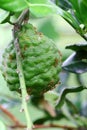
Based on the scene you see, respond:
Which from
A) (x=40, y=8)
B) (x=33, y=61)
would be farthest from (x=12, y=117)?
(x=40, y=8)

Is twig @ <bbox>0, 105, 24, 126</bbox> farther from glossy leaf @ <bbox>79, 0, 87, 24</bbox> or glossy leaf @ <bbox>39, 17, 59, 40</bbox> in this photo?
glossy leaf @ <bbox>79, 0, 87, 24</bbox>

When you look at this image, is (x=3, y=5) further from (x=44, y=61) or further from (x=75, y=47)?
(x=75, y=47)

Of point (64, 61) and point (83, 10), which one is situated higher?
point (83, 10)

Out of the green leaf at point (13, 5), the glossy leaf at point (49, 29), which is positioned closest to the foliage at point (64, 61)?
the green leaf at point (13, 5)

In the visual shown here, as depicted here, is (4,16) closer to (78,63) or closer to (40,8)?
(40,8)

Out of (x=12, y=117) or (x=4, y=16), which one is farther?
(x=12, y=117)

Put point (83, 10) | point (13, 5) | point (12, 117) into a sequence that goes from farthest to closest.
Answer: point (12, 117)
point (83, 10)
point (13, 5)

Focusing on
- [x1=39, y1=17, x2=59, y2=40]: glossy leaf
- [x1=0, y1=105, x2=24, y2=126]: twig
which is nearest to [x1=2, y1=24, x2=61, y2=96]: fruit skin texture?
[x1=0, y1=105, x2=24, y2=126]: twig
